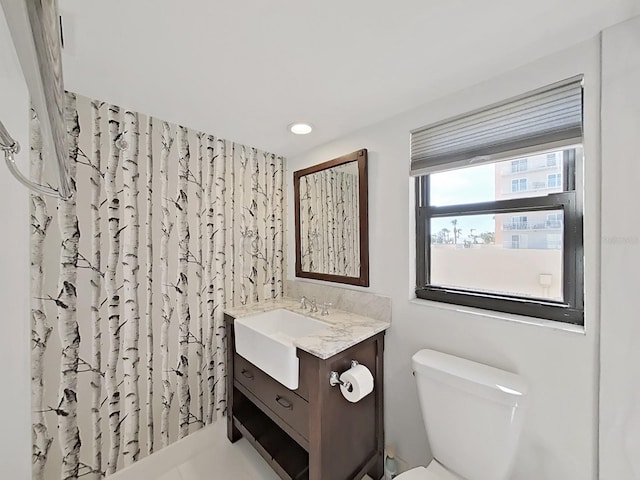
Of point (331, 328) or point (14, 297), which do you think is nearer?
point (14, 297)

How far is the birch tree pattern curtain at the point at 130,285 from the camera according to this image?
50.9 inches

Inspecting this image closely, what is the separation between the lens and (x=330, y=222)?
1.98 m

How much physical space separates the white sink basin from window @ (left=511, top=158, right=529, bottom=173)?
1.29m

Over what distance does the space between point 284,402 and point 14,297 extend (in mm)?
1313

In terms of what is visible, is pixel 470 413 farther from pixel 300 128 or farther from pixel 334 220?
pixel 300 128

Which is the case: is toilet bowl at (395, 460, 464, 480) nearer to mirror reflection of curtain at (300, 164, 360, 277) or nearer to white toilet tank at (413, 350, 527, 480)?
white toilet tank at (413, 350, 527, 480)

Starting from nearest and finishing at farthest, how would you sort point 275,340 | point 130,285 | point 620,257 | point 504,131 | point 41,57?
point 41,57 → point 620,257 → point 504,131 → point 275,340 → point 130,285

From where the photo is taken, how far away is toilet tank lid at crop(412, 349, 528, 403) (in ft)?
3.44

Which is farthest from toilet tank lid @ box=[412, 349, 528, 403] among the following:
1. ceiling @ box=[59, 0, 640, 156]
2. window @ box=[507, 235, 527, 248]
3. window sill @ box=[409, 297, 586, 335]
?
ceiling @ box=[59, 0, 640, 156]

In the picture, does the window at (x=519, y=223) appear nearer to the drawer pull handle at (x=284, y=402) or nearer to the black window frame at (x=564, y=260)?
the black window frame at (x=564, y=260)

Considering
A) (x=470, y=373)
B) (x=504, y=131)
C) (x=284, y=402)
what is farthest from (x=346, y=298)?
(x=504, y=131)

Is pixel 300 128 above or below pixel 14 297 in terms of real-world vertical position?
above

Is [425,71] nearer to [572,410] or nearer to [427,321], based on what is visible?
[427,321]

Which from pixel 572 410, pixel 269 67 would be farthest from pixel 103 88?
pixel 572 410
